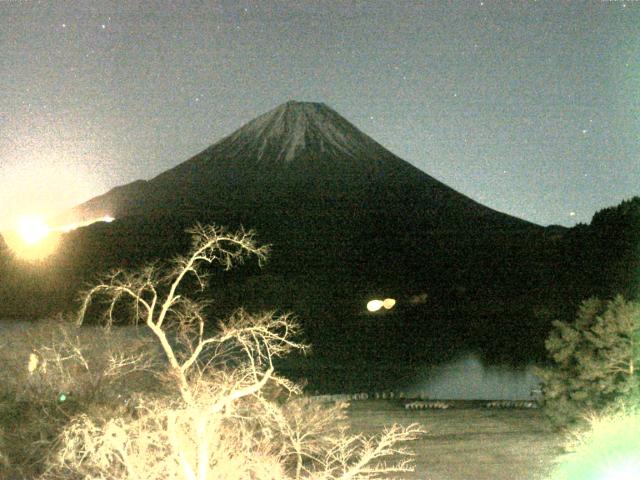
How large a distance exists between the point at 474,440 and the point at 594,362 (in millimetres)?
3333

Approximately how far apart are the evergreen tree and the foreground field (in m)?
1.02

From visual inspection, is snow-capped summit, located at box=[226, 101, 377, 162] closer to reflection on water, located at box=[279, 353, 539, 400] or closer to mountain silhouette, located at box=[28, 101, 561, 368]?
mountain silhouette, located at box=[28, 101, 561, 368]

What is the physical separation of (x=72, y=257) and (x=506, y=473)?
5053cm

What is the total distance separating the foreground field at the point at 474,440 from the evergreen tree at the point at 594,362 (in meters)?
1.02

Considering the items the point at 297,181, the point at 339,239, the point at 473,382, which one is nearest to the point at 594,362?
the point at 473,382

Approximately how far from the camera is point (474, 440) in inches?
635

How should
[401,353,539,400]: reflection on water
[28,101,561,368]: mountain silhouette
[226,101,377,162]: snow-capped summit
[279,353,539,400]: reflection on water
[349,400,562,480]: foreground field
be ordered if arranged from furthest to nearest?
1. [226,101,377,162]: snow-capped summit
2. [28,101,561,368]: mountain silhouette
3. [401,353,539,400]: reflection on water
4. [279,353,539,400]: reflection on water
5. [349,400,562,480]: foreground field

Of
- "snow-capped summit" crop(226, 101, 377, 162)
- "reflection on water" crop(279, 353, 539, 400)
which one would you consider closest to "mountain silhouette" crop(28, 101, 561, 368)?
"snow-capped summit" crop(226, 101, 377, 162)

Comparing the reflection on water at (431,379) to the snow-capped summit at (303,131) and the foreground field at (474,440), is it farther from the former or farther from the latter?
the snow-capped summit at (303,131)

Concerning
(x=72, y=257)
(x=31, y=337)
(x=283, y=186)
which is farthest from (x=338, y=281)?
(x=31, y=337)

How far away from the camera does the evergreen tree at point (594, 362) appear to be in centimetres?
1366

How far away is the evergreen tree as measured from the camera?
13.7m

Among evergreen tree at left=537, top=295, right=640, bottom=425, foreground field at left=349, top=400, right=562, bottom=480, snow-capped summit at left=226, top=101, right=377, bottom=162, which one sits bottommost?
foreground field at left=349, top=400, right=562, bottom=480

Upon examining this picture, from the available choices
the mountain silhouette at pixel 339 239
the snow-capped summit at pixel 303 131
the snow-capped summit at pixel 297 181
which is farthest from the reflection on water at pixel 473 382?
the snow-capped summit at pixel 303 131
